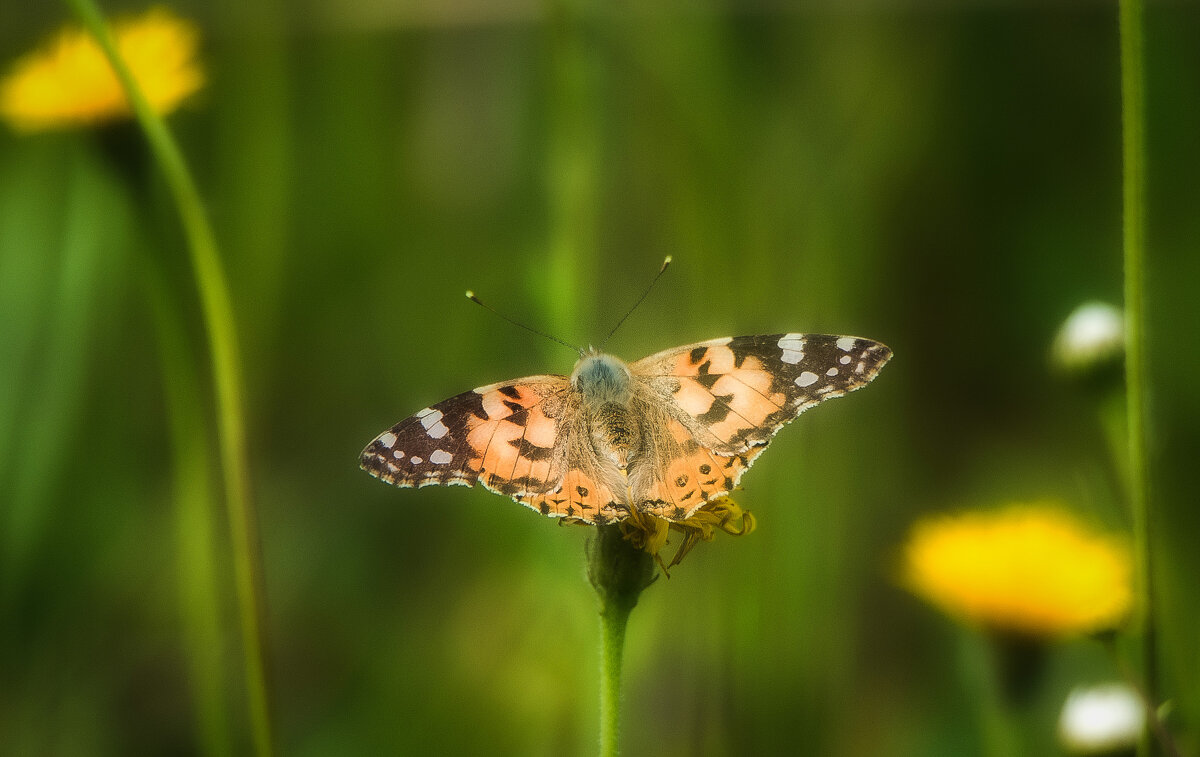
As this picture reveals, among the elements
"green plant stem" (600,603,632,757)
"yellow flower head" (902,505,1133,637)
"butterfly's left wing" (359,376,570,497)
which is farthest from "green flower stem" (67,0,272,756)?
"yellow flower head" (902,505,1133,637)

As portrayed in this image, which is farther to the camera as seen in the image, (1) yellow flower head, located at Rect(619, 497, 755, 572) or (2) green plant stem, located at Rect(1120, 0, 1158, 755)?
(1) yellow flower head, located at Rect(619, 497, 755, 572)

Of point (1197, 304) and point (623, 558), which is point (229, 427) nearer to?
point (623, 558)

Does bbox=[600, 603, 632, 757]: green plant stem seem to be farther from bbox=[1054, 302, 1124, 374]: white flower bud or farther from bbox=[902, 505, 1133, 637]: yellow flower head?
bbox=[1054, 302, 1124, 374]: white flower bud


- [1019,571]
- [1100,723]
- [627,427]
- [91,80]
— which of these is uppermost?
[91,80]

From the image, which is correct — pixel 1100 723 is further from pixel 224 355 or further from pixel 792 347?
pixel 224 355

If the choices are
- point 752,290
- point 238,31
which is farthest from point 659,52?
point 238,31

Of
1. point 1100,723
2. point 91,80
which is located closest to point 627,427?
point 1100,723

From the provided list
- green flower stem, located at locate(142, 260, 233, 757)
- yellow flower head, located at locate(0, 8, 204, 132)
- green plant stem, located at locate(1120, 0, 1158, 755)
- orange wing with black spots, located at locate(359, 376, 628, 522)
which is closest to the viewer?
green plant stem, located at locate(1120, 0, 1158, 755)

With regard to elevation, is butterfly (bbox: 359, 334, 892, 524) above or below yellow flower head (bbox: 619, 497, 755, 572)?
above

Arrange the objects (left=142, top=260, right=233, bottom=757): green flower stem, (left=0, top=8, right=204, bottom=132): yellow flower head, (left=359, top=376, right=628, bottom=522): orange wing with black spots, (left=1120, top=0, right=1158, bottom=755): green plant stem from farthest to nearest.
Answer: (left=0, top=8, right=204, bottom=132): yellow flower head < (left=142, top=260, right=233, bottom=757): green flower stem < (left=359, top=376, right=628, bottom=522): orange wing with black spots < (left=1120, top=0, right=1158, bottom=755): green plant stem
